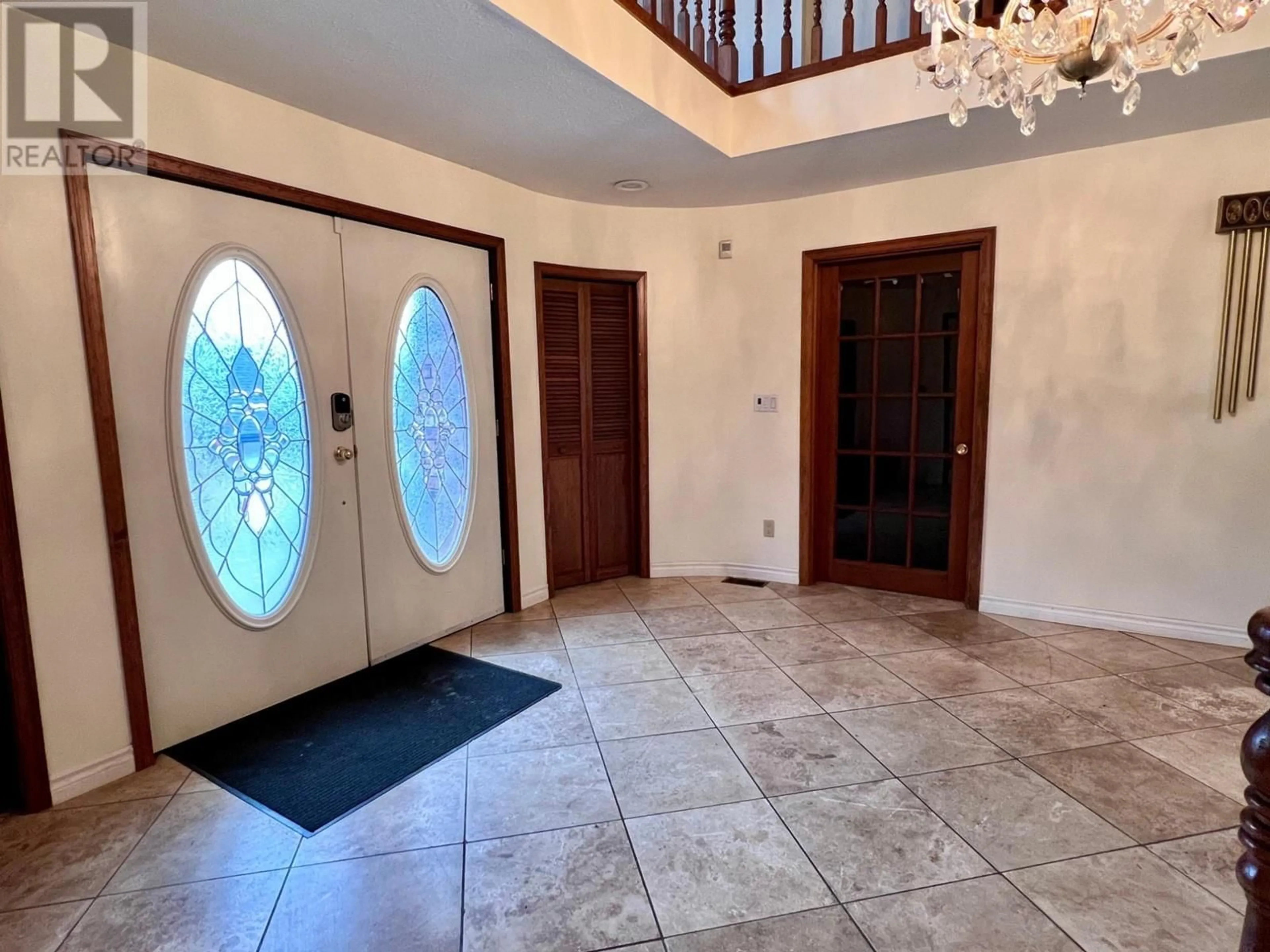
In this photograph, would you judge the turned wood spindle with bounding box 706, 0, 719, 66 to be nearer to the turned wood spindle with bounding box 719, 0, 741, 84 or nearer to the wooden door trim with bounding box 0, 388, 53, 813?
the turned wood spindle with bounding box 719, 0, 741, 84

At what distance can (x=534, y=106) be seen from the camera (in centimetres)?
256

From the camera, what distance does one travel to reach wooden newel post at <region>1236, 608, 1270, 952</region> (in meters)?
0.85

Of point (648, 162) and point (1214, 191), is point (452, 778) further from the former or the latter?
point (1214, 191)

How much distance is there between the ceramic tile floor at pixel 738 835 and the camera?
1.55 m

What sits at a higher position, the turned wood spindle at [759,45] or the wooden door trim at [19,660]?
the turned wood spindle at [759,45]

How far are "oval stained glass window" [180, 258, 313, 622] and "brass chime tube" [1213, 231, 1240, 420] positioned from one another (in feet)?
13.5

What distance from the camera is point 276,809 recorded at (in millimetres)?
2014

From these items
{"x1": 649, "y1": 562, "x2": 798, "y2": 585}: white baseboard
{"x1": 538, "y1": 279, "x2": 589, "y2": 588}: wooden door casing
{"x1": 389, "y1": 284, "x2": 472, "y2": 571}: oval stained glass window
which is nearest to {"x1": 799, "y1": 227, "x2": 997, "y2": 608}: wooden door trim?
{"x1": 649, "y1": 562, "x2": 798, "y2": 585}: white baseboard

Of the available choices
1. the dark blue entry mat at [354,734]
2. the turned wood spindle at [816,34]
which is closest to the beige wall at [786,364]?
the dark blue entry mat at [354,734]

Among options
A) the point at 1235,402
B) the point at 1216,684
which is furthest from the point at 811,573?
the point at 1235,402

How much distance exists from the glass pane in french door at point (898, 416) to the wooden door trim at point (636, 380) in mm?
1226

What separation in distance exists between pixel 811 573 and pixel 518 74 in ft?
10.5

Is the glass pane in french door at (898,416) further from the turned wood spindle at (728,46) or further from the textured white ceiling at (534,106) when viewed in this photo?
the turned wood spindle at (728,46)

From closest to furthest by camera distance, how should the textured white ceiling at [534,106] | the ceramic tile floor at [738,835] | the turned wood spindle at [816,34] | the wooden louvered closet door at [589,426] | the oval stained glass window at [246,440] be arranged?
the ceramic tile floor at [738,835], the textured white ceiling at [534,106], the oval stained glass window at [246,440], the turned wood spindle at [816,34], the wooden louvered closet door at [589,426]
